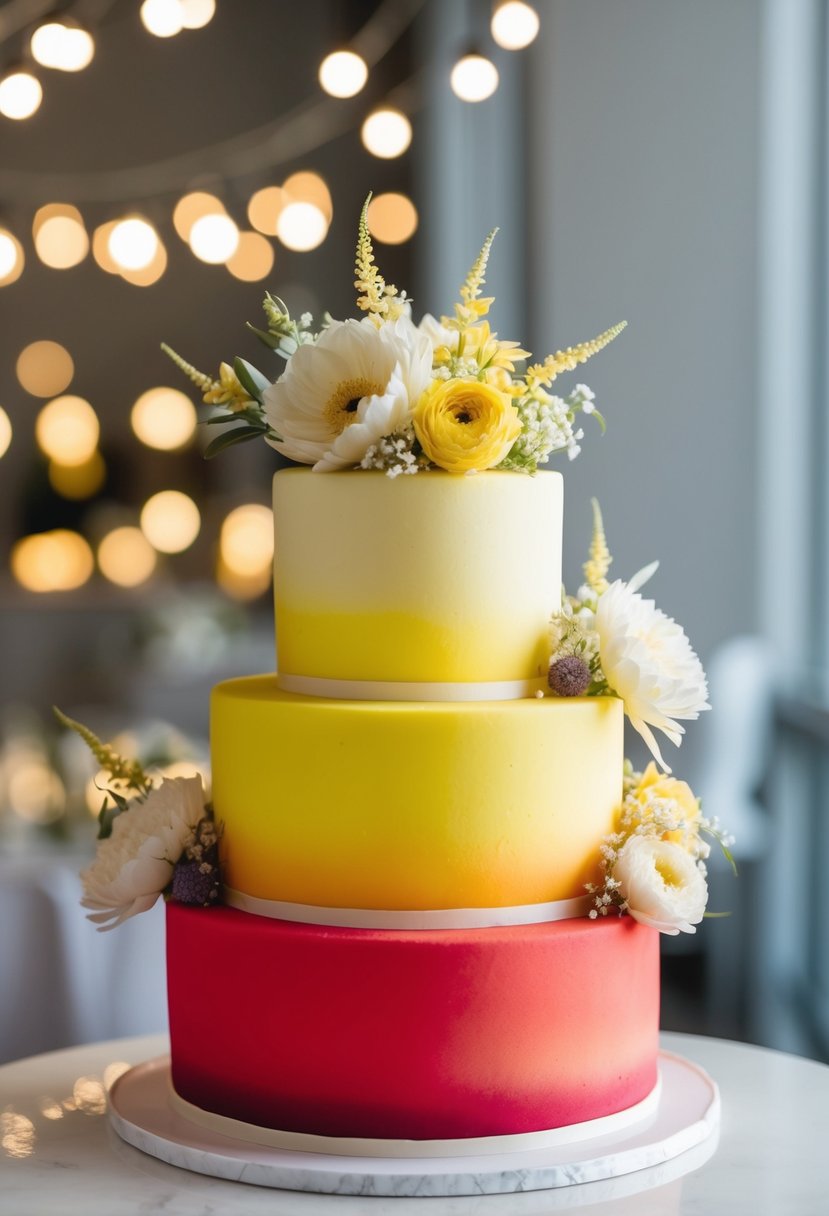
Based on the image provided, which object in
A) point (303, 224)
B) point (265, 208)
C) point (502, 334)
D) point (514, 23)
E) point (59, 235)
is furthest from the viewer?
point (502, 334)

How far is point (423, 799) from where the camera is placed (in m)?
1.70

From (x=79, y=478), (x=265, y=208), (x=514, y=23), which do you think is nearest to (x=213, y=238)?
(x=514, y=23)

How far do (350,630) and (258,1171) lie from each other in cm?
59

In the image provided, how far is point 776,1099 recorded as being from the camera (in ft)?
6.48

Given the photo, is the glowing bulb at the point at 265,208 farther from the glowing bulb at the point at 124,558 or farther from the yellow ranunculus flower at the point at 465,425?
the yellow ranunculus flower at the point at 465,425

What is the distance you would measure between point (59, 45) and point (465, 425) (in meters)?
2.31

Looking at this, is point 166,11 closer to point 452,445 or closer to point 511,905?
point 452,445

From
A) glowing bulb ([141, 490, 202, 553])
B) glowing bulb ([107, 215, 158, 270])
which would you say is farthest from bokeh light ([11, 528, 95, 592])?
glowing bulb ([107, 215, 158, 270])

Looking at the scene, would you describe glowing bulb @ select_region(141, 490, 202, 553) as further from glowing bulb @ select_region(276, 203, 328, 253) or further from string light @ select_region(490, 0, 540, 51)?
string light @ select_region(490, 0, 540, 51)

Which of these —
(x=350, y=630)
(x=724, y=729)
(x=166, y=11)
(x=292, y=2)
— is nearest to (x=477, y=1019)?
(x=350, y=630)

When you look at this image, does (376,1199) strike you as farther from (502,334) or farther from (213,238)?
(502,334)

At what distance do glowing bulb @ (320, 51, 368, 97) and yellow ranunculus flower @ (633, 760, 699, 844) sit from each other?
8.17 ft

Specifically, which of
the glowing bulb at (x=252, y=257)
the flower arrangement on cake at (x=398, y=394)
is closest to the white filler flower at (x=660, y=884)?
the flower arrangement on cake at (x=398, y=394)

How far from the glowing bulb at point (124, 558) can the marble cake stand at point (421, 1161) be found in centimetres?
625
